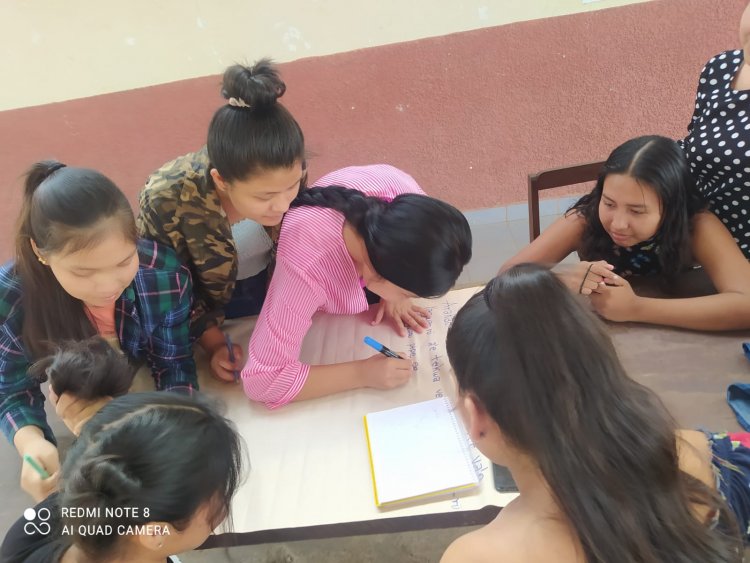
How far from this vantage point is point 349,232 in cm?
125

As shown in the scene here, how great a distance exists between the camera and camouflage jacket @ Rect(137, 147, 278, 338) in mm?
1294

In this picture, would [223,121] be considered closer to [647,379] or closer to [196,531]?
[196,531]

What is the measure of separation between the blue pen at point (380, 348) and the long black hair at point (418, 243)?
0.18 meters

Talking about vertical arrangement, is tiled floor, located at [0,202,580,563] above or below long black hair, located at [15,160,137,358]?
below

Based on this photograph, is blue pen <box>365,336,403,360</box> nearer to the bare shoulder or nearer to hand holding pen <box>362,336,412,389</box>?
hand holding pen <box>362,336,412,389</box>

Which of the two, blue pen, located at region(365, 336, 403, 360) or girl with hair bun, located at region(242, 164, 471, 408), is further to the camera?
blue pen, located at region(365, 336, 403, 360)

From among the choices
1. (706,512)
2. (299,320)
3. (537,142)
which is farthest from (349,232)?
(537,142)

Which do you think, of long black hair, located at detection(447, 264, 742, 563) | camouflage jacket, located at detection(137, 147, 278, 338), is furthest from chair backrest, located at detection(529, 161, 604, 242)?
long black hair, located at detection(447, 264, 742, 563)

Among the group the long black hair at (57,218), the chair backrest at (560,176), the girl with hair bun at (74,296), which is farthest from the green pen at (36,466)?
the chair backrest at (560,176)

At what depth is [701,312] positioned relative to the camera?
A: 49.3 inches

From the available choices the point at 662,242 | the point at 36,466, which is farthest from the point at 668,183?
the point at 36,466

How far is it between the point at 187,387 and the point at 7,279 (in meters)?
0.44

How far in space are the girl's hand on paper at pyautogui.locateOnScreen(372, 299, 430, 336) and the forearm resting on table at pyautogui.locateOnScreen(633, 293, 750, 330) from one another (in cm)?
50

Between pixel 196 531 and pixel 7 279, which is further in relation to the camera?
pixel 7 279
